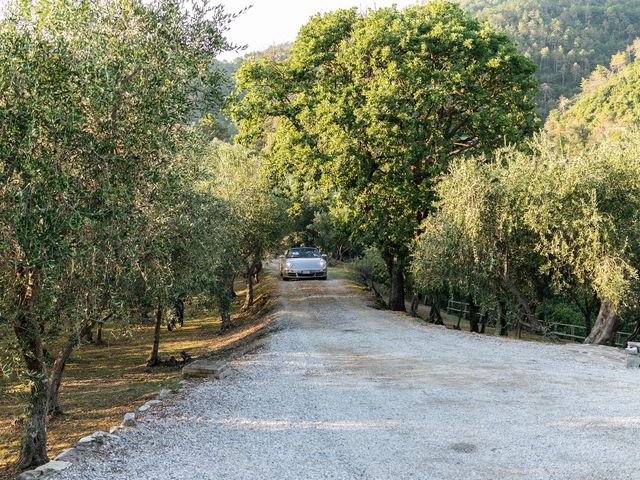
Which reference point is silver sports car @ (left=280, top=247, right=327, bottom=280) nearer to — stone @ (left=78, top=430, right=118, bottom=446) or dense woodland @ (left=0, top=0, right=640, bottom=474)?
dense woodland @ (left=0, top=0, right=640, bottom=474)

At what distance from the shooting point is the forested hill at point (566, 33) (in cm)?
13750

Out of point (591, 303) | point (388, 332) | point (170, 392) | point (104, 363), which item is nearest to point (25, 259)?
point (170, 392)

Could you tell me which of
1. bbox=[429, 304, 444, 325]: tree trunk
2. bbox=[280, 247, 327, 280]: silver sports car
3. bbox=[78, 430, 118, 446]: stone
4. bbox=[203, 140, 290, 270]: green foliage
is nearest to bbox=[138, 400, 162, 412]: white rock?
bbox=[78, 430, 118, 446]: stone

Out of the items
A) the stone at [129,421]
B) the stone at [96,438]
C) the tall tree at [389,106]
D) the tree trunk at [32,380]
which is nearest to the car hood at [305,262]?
the tall tree at [389,106]

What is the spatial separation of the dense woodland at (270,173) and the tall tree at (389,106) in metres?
0.10

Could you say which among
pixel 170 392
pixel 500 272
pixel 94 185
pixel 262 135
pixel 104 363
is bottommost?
pixel 104 363

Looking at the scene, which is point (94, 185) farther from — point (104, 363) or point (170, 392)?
point (104, 363)

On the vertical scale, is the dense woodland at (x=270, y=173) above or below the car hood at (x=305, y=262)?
above

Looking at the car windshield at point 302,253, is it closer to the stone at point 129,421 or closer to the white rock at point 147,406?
the white rock at point 147,406

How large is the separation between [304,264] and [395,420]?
1066 inches

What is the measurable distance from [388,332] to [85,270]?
1336 centimetres

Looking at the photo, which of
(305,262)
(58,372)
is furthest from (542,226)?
(305,262)

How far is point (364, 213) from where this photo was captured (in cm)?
2480

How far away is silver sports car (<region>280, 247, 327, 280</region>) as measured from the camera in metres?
36.5
